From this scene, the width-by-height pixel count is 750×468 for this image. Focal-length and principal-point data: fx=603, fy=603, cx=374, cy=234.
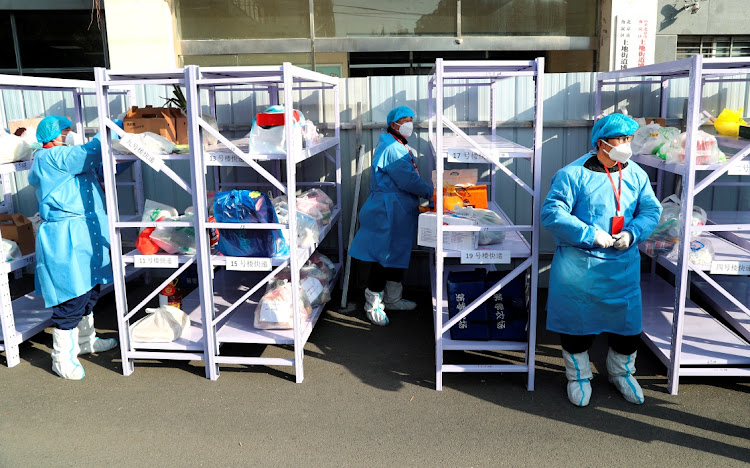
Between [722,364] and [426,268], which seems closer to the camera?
[722,364]

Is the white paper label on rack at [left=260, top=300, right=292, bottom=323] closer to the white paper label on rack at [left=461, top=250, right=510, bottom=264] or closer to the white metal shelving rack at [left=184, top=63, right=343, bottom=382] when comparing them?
the white metal shelving rack at [left=184, top=63, right=343, bottom=382]

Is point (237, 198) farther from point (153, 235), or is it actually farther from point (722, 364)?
point (722, 364)

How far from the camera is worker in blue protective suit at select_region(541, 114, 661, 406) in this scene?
3652 millimetres

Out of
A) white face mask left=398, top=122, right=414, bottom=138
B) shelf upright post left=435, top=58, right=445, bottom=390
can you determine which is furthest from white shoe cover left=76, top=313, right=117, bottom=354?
white face mask left=398, top=122, right=414, bottom=138

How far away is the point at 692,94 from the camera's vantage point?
3.70 meters

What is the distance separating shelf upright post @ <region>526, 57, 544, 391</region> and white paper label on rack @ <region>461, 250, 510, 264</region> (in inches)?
7.9

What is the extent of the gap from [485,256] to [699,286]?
2.40 metres

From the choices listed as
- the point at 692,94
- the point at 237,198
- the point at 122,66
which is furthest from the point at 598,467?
the point at 122,66

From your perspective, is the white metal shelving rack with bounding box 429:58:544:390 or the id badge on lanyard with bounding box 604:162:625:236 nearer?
the id badge on lanyard with bounding box 604:162:625:236

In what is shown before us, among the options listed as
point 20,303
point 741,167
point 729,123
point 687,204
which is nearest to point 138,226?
point 20,303

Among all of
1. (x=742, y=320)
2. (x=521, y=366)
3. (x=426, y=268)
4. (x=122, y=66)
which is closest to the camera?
(x=521, y=366)

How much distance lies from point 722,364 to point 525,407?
1401 mm

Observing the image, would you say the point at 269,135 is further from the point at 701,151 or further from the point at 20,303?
the point at 20,303

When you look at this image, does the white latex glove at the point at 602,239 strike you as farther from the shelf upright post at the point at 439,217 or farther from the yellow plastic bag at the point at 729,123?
the yellow plastic bag at the point at 729,123
